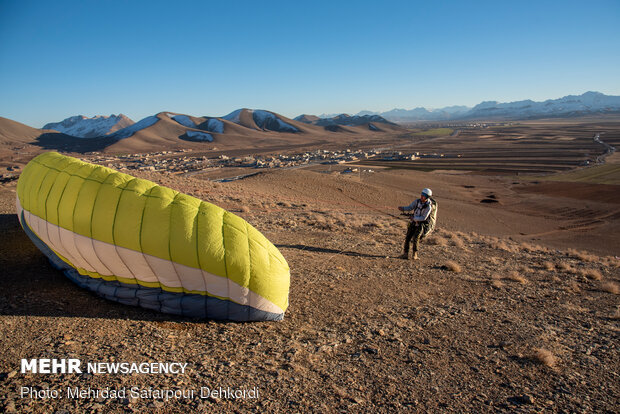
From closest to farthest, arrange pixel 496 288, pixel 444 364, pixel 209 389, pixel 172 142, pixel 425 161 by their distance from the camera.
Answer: pixel 209 389 → pixel 444 364 → pixel 496 288 → pixel 425 161 → pixel 172 142

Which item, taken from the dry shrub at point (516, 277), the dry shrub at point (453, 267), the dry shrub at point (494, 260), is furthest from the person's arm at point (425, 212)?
the dry shrub at point (494, 260)

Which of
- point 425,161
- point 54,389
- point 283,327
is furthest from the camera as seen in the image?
point 425,161

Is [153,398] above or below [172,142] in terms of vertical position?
below

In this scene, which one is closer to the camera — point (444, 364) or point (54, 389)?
point (54, 389)

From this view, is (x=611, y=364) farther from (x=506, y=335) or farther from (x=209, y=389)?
(x=209, y=389)

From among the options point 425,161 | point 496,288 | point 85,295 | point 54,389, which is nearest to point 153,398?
point 54,389

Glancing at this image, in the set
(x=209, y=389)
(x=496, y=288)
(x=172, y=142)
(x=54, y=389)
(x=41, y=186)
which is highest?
(x=172, y=142)
